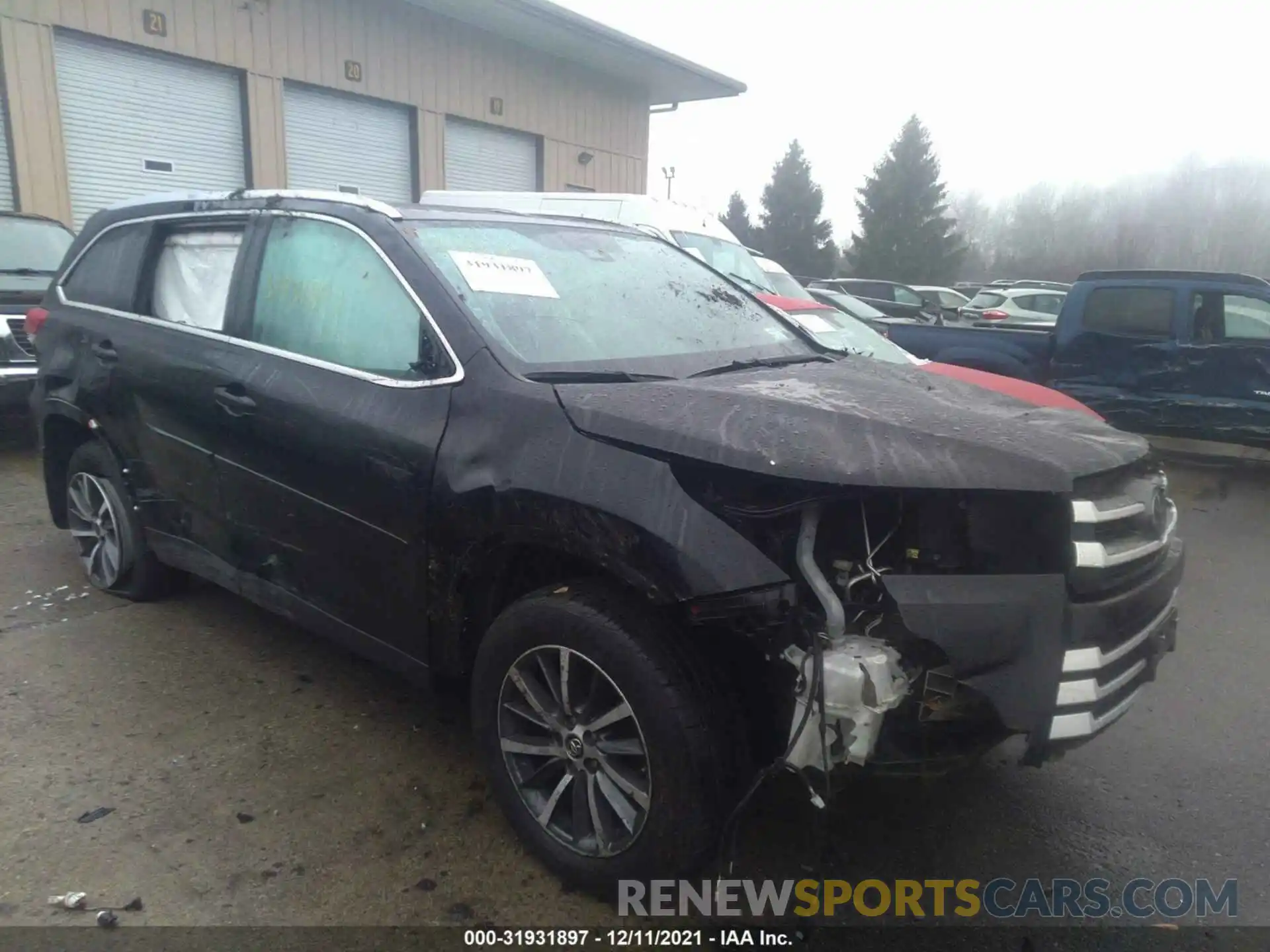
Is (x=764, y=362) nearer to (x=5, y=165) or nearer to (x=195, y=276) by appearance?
(x=195, y=276)

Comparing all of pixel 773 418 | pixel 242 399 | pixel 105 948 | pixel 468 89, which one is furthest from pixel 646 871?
pixel 468 89

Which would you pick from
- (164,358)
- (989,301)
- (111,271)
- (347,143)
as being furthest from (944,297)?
(164,358)

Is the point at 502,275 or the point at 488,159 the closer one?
the point at 502,275

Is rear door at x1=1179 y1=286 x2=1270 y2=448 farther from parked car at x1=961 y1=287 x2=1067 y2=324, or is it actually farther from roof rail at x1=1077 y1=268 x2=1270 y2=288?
parked car at x1=961 y1=287 x2=1067 y2=324

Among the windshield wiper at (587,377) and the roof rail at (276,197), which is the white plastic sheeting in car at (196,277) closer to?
the roof rail at (276,197)

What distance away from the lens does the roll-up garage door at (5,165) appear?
1040cm

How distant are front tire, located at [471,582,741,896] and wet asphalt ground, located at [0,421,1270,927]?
192 mm

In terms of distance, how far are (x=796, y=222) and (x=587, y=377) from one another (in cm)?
4327

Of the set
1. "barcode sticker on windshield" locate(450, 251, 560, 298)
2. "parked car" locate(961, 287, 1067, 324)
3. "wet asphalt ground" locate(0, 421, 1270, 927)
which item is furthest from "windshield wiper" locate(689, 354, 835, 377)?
"parked car" locate(961, 287, 1067, 324)

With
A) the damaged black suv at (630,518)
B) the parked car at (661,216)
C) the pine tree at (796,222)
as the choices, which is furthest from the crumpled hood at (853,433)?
the pine tree at (796,222)

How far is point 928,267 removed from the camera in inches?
1647

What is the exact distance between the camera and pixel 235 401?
3326 millimetres

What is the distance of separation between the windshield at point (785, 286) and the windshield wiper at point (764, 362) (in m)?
6.68

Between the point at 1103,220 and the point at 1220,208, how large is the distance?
5.64 m
